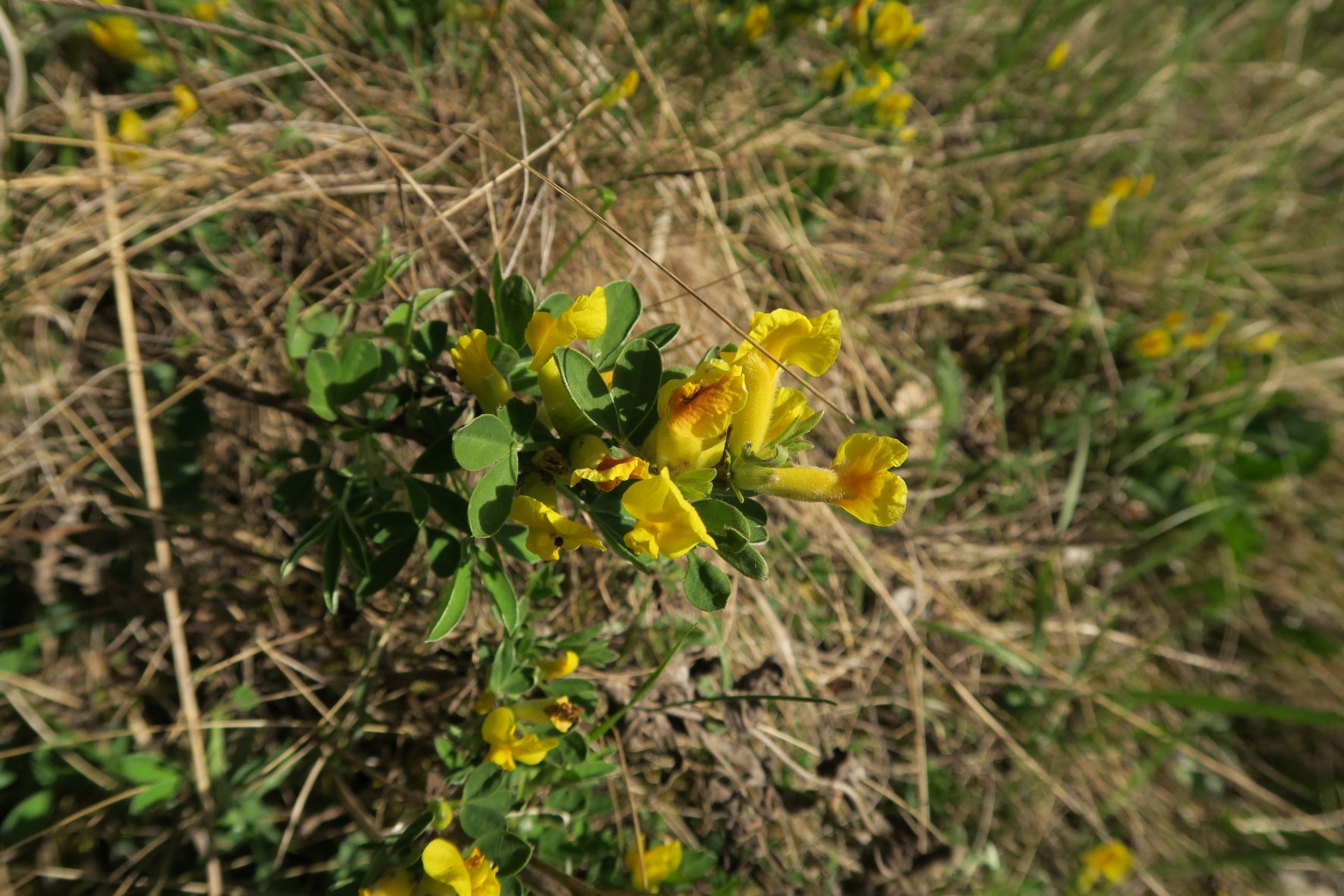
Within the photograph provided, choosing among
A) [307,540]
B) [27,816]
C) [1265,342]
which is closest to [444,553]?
[307,540]

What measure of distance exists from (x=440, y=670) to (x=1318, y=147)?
164 inches

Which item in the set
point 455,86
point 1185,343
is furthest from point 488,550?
point 1185,343

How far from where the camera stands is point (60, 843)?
1.73 meters

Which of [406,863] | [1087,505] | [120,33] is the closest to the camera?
[406,863]

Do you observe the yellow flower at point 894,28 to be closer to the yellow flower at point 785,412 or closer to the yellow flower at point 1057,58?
the yellow flower at point 1057,58

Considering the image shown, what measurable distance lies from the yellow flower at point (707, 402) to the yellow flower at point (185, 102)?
1.78 meters

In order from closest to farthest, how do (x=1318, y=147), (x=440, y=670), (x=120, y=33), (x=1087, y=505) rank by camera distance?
(x=440, y=670) < (x=120, y=33) < (x=1087, y=505) < (x=1318, y=147)

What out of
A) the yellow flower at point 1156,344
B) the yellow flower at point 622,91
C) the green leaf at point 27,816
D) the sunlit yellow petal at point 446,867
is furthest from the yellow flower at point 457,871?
the yellow flower at point 1156,344

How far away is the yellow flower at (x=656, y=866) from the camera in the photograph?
156 centimetres

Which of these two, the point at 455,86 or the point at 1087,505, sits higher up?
the point at 455,86

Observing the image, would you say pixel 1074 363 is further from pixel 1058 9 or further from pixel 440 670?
pixel 440 670

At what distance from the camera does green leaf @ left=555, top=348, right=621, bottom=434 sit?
3.41ft

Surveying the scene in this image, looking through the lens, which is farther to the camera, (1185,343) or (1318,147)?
(1318,147)

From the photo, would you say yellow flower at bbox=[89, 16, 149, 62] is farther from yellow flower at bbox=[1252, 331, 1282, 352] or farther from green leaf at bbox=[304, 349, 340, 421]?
yellow flower at bbox=[1252, 331, 1282, 352]
